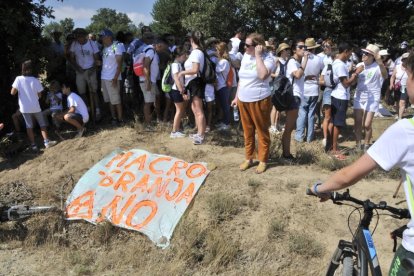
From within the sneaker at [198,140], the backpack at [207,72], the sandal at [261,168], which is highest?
the backpack at [207,72]

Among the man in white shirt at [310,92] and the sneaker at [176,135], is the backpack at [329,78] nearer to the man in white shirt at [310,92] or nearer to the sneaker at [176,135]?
the man in white shirt at [310,92]

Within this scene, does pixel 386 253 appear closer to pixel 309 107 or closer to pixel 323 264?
pixel 323 264

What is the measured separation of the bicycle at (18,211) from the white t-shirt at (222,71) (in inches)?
160

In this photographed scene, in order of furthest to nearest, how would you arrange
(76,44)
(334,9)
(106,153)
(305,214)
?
(334,9)
(76,44)
(106,153)
(305,214)

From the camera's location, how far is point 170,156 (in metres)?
6.50

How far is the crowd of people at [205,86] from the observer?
6.03 meters

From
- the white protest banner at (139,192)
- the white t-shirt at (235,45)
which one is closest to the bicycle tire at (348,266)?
the white protest banner at (139,192)

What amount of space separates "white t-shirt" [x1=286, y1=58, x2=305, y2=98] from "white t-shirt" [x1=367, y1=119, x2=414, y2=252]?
17.3 feet

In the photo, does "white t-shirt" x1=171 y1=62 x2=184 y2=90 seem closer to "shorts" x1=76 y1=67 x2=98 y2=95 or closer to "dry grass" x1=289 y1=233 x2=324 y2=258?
"shorts" x1=76 y1=67 x2=98 y2=95

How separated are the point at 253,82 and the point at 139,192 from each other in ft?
7.15

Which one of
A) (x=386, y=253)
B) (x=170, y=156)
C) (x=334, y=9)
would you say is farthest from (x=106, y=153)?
(x=334, y=9)

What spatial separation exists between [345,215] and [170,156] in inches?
109

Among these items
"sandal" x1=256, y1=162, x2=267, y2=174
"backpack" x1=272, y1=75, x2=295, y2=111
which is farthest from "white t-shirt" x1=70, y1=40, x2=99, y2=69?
"sandal" x1=256, y1=162, x2=267, y2=174

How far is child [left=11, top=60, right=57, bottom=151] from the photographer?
7.48m
